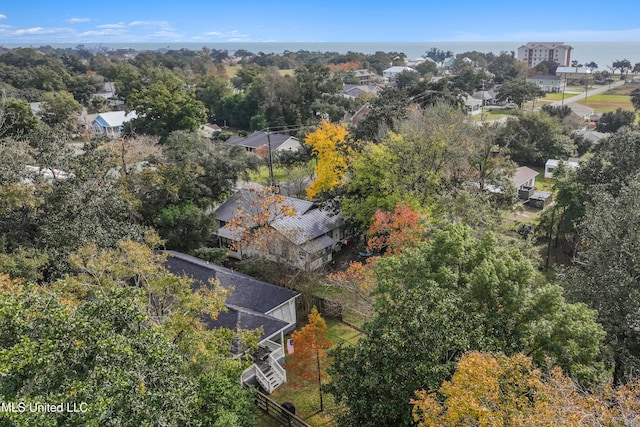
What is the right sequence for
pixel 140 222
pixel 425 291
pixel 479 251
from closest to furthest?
pixel 425 291, pixel 479 251, pixel 140 222

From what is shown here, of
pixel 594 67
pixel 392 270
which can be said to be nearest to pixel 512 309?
pixel 392 270

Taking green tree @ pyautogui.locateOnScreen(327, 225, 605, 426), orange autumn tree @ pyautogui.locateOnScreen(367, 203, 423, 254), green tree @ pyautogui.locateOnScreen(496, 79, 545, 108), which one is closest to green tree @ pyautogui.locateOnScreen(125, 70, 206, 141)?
orange autumn tree @ pyautogui.locateOnScreen(367, 203, 423, 254)

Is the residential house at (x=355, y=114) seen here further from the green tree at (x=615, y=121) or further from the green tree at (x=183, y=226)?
the green tree at (x=183, y=226)

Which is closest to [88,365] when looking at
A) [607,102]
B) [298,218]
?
[298,218]

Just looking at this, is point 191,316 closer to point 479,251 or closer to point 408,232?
point 479,251

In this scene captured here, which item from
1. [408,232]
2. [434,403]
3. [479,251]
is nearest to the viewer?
[434,403]

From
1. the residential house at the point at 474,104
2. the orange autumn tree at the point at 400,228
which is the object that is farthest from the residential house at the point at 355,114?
the orange autumn tree at the point at 400,228

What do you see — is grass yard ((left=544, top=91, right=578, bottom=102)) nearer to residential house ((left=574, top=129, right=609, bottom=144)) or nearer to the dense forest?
residential house ((left=574, top=129, right=609, bottom=144))
